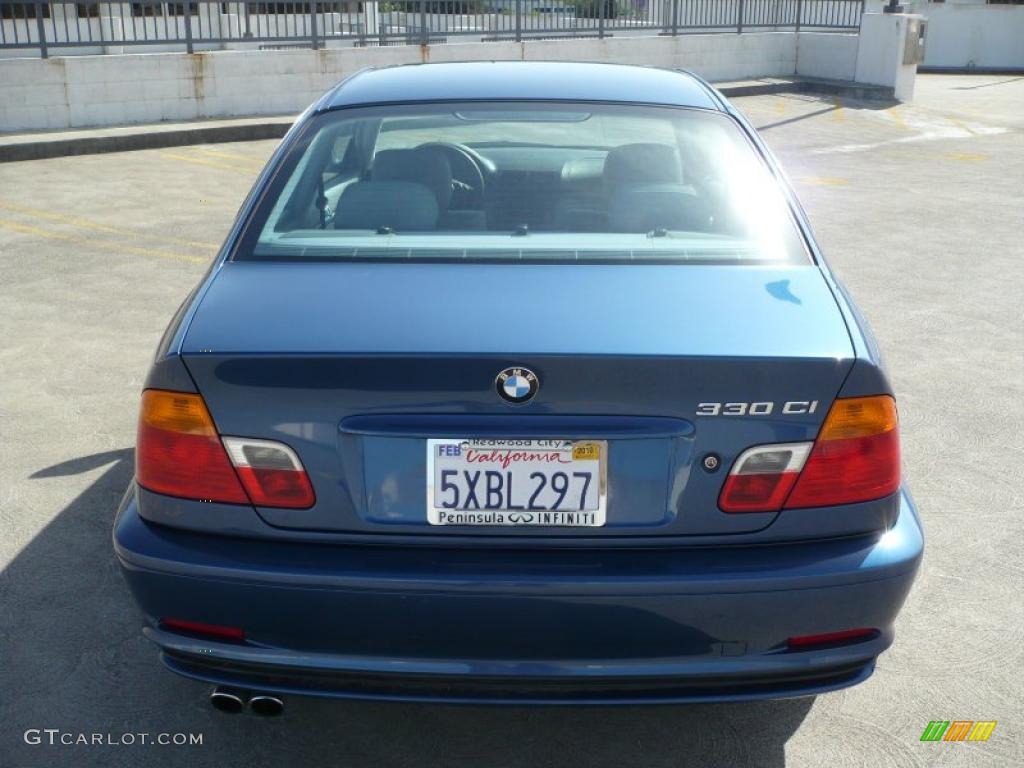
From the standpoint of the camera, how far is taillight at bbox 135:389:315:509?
96.4 inches

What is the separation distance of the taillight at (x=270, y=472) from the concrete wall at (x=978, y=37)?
30.6m

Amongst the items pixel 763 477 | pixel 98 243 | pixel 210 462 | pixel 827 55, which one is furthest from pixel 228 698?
pixel 827 55

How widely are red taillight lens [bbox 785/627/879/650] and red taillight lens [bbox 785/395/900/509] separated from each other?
0.88 ft

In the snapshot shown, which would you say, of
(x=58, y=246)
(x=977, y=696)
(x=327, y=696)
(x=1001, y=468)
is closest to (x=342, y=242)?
(x=327, y=696)

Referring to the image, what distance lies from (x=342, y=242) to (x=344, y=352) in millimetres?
748

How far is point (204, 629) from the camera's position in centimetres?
250

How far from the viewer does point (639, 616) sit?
2.38m

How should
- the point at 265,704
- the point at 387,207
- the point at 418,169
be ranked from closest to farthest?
the point at 265,704 < the point at 387,207 < the point at 418,169

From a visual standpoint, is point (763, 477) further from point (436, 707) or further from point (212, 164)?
point (212, 164)

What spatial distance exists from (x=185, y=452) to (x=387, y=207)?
1071 mm

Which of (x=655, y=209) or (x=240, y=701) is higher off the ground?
(x=655, y=209)

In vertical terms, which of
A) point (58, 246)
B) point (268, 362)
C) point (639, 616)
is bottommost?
point (58, 246)

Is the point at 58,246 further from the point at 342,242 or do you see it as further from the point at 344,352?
the point at 344,352

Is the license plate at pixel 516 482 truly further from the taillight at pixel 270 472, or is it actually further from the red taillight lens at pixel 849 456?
the red taillight lens at pixel 849 456
